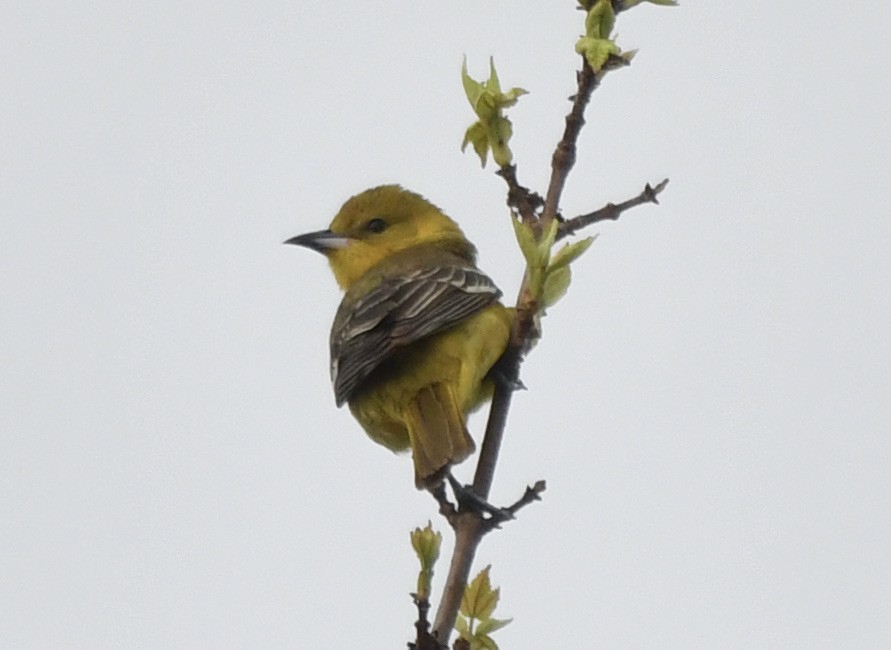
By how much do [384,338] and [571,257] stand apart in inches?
59.0

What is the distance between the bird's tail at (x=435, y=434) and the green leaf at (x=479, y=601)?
646 mm

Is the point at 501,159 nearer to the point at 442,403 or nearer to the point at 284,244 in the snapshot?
the point at 442,403

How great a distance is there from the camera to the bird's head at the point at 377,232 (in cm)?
657

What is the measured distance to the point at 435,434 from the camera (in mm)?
4207

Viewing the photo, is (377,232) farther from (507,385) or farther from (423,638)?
(423,638)

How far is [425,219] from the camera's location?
6.82 metres

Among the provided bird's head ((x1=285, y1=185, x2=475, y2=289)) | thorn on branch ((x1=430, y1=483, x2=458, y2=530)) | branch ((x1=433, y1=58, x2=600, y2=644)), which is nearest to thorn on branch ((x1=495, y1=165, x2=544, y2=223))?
branch ((x1=433, y1=58, x2=600, y2=644))

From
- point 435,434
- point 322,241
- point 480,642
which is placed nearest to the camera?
point 480,642

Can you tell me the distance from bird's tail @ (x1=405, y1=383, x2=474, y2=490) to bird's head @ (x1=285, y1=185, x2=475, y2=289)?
80.3 inches

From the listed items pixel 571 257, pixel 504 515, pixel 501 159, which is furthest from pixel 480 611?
pixel 501 159

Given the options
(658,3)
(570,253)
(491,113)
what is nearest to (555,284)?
(570,253)

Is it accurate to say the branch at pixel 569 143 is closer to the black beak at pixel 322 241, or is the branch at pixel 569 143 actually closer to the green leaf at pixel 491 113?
the green leaf at pixel 491 113

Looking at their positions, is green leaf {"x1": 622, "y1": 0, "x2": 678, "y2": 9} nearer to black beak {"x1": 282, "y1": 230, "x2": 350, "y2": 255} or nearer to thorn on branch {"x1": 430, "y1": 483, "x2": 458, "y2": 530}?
thorn on branch {"x1": 430, "y1": 483, "x2": 458, "y2": 530}

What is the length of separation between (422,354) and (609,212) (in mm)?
1306
